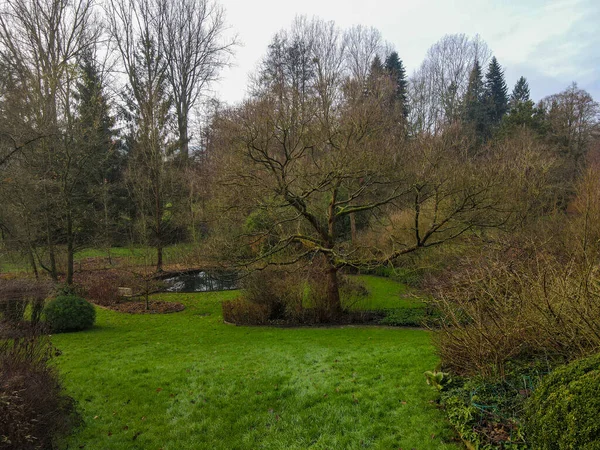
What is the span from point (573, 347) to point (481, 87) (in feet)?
125

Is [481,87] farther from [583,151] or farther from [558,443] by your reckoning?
[558,443]

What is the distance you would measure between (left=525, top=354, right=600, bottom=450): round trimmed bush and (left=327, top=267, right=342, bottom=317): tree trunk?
956 centimetres

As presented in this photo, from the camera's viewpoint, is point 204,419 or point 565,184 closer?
point 204,419

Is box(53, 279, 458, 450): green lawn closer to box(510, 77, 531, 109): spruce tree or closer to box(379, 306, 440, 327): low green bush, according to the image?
box(379, 306, 440, 327): low green bush

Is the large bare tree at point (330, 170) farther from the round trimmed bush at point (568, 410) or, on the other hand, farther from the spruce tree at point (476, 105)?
the spruce tree at point (476, 105)

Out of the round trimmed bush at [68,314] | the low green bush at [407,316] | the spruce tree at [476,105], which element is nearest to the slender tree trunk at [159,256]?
the round trimmed bush at [68,314]

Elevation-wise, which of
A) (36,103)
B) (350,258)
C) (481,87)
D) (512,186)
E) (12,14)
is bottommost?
(350,258)

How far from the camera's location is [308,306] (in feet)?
41.8

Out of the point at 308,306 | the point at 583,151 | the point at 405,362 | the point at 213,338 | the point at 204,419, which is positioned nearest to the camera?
the point at 204,419

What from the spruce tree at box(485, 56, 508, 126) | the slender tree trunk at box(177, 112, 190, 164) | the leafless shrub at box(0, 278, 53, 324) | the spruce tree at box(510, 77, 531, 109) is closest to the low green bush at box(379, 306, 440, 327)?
the leafless shrub at box(0, 278, 53, 324)

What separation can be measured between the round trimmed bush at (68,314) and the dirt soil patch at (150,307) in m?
3.04

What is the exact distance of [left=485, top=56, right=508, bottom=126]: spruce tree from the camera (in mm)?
38344

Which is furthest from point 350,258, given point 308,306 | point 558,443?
point 558,443

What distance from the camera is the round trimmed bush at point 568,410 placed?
251 cm
